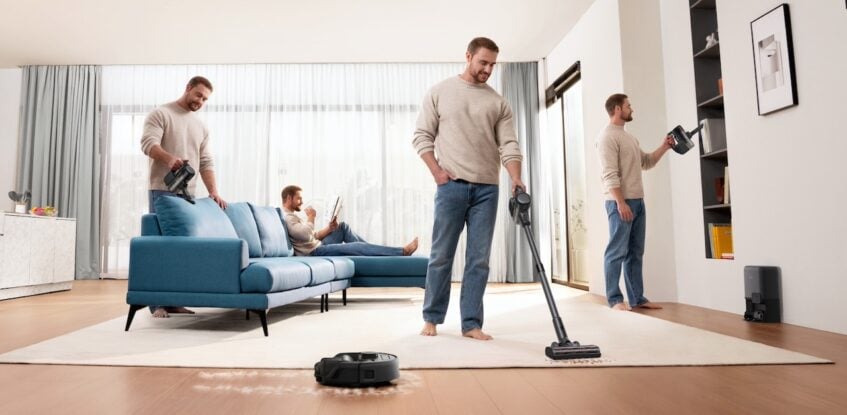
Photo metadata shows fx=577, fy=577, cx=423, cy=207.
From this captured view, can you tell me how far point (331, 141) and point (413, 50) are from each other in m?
1.48

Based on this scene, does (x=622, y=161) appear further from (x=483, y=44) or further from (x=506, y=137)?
(x=483, y=44)

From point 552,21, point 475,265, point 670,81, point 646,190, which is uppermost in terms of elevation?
point 552,21

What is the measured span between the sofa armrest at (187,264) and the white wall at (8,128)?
5444mm

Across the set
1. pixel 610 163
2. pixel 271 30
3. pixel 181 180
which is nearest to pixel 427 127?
pixel 181 180

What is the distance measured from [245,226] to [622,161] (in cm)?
250

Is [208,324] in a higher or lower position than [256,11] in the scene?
lower

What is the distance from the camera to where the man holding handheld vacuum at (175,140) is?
320 centimetres

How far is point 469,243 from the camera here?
2.63 m

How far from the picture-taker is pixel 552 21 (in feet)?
18.9

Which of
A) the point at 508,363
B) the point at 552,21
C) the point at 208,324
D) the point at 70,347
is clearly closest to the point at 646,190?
the point at 552,21

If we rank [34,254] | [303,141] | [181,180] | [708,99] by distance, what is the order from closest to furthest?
[181,180] < [708,99] < [34,254] < [303,141]

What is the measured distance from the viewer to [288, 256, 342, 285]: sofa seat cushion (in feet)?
10.9

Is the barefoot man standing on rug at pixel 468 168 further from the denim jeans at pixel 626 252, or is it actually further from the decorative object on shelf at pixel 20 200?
the decorative object on shelf at pixel 20 200

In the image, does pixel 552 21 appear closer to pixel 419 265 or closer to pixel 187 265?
pixel 419 265
